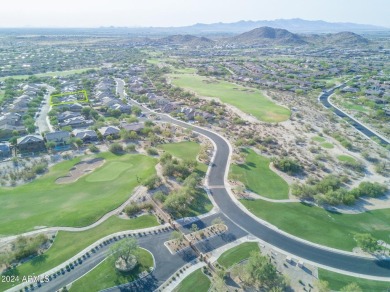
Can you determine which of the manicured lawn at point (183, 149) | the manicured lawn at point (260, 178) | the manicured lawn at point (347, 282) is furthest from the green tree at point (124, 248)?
the manicured lawn at point (183, 149)

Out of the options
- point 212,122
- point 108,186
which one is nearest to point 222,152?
point 212,122

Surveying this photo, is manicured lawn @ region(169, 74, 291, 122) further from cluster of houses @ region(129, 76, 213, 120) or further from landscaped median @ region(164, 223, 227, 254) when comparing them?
landscaped median @ region(164, 223, 227, 254)

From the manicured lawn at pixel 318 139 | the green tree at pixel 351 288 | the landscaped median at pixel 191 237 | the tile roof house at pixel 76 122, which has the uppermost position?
the tile roof house at pixel 76 122

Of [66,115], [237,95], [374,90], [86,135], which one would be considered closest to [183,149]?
[86,135]

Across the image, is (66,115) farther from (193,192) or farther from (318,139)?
(318,139)

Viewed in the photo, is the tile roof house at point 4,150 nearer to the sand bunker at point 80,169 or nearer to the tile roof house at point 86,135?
the tile roof house at point 86,135

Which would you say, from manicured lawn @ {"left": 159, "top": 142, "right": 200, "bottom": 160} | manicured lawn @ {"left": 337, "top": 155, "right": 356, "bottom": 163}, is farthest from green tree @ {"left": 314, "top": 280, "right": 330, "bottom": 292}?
manicured lawn @ {"left": 337, "top": 155, "right": 356, "bottom": 163}
